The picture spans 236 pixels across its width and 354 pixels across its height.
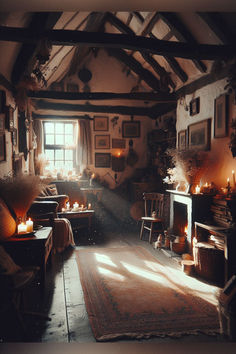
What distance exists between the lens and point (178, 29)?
14.8 feet

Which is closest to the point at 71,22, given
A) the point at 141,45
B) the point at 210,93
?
the point at 141,45

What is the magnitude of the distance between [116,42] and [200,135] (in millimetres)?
2175

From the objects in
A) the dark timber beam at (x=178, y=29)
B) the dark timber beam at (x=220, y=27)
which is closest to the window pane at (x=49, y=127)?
the dark timber beam at (x=178, y=29)

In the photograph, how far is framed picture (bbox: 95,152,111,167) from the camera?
310 inches

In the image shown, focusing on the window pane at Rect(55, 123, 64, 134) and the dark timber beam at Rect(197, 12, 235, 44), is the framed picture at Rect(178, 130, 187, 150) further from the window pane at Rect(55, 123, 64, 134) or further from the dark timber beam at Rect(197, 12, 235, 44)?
the window pane at Rect(55, 123, 64, 134)

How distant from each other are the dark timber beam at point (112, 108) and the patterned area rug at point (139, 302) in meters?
4.29

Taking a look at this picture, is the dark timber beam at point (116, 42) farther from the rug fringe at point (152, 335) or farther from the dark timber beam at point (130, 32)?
the rug fringe at point (152, 335)

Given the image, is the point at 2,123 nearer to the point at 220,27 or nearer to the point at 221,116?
the point at 221,116

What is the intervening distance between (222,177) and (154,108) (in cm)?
400

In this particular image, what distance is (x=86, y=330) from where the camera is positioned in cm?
230

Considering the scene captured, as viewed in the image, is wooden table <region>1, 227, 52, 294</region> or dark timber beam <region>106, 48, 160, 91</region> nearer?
wooden table <region>1, 227, 52, 294</region>

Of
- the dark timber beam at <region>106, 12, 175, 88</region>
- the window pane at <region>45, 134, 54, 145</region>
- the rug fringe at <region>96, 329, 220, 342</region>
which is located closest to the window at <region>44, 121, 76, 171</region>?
the window pane at <region>45, 134, 54, 145</region>

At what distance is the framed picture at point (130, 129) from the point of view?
7992mm

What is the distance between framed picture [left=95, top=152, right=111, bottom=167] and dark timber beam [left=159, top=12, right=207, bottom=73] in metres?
3.94
